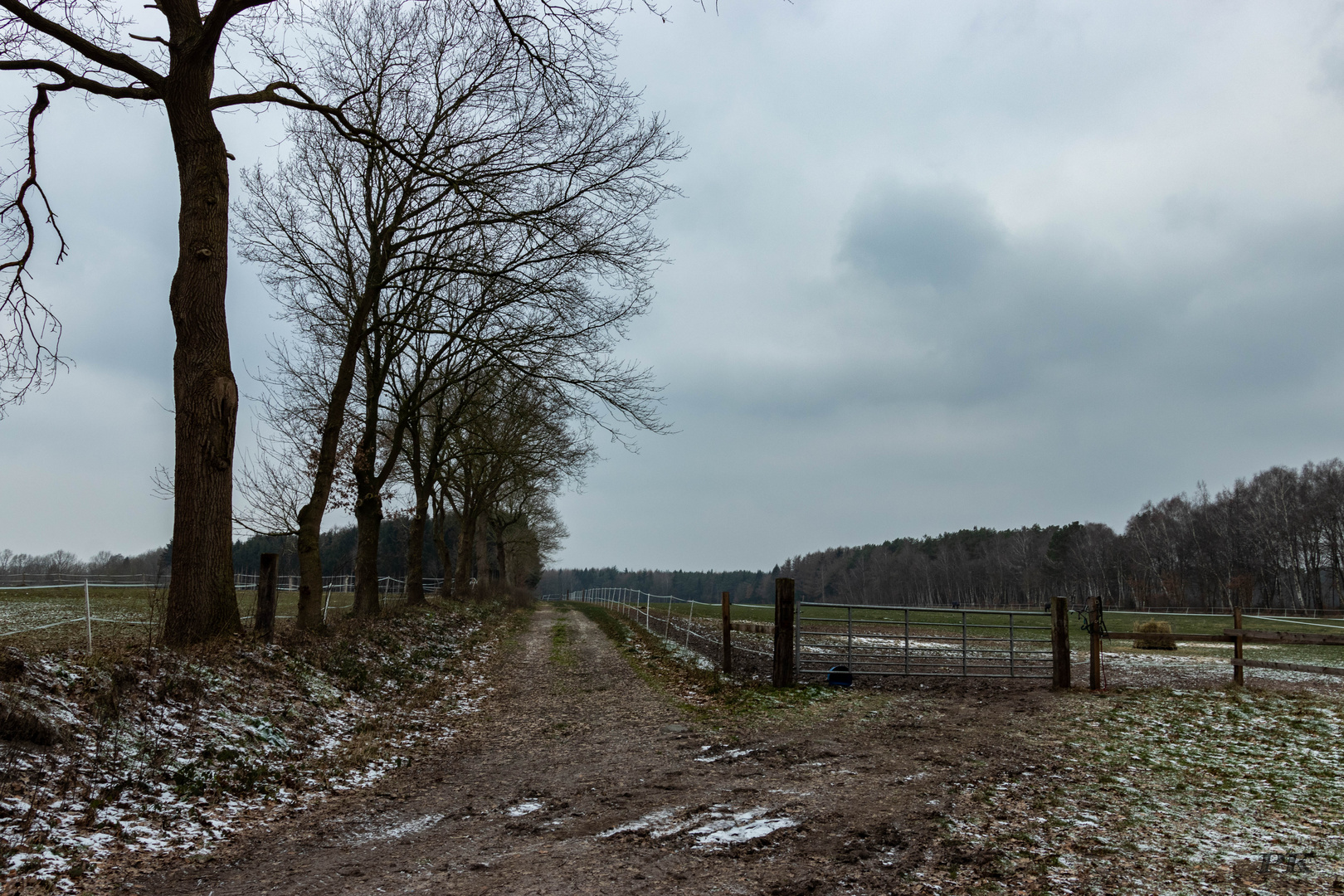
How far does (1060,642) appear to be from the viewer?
39.4 ft

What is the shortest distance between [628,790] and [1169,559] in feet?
276

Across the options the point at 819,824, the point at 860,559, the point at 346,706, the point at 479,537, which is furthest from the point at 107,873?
the point at 860,559

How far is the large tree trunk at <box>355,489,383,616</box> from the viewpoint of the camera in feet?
57.0

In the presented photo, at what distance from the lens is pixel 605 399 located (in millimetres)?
14086

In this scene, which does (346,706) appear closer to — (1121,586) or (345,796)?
(345,796)

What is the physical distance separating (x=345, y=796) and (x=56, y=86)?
9605mm

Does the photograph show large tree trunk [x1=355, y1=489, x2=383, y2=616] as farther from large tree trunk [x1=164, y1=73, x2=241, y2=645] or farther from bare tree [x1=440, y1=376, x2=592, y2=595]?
large tree trunk [x1=164, y1=73, x2=241, y2=645]

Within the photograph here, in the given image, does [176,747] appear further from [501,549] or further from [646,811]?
[501,549]

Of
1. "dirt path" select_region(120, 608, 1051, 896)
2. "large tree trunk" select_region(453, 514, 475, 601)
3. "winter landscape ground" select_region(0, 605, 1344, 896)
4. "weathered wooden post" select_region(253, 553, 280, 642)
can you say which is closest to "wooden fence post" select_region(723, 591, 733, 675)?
"winter landscape ground" select_region(0, 605, 1344, 896)

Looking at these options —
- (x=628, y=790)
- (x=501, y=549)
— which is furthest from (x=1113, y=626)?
(x=628, y=790)

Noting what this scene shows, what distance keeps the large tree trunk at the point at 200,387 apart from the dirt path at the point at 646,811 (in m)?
3.57

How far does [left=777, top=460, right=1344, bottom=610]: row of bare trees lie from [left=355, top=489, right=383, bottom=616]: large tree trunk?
33.0 metres

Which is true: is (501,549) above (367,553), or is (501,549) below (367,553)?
below

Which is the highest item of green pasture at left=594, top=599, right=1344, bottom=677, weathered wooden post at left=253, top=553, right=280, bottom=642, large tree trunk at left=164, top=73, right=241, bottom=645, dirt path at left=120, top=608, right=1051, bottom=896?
large tree trunk at left=164, top=73, right=241, bottom=645
